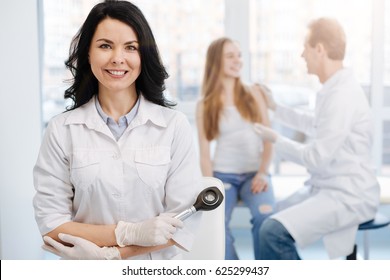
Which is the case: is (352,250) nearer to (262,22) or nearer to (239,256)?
(239,256)

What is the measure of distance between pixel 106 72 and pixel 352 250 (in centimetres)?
95

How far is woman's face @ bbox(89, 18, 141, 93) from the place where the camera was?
3.27ft

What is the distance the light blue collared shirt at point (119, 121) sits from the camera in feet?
3.47

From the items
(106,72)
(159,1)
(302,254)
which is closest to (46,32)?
(159,1)

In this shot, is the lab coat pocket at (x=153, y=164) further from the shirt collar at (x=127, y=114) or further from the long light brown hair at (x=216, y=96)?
the long light brown hair at (x=216, y=96)

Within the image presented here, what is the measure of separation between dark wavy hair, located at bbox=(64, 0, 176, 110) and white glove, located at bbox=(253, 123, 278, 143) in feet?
2.29

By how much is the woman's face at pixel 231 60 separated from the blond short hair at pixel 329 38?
0.79 ft

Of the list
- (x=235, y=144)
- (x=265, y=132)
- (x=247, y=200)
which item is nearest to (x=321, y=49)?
(x=265, y=132)

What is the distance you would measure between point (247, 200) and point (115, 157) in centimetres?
88

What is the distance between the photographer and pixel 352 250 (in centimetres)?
164

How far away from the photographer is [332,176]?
164 cm

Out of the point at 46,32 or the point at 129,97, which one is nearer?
the point at 129,97
